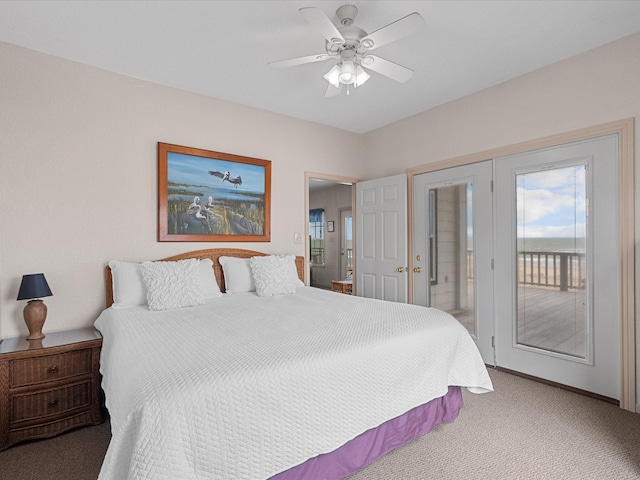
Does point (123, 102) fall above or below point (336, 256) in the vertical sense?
above

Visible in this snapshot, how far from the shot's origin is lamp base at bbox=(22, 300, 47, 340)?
7.83ft

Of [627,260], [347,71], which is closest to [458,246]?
[627,260]

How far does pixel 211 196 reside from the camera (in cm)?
346

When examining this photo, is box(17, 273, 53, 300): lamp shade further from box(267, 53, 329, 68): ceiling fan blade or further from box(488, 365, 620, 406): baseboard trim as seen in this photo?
box(488, 365, 620, 406): baseboard trim

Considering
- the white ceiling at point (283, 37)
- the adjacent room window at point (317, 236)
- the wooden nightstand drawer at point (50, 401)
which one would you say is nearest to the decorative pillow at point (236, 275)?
the wooden nightstand drawer at point (50, 401)

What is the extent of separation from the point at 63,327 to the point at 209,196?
1.63 meters

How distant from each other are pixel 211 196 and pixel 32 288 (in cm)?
162

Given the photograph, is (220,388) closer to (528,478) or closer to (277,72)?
(528,478)

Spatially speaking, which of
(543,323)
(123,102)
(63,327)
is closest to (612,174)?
(543,323)

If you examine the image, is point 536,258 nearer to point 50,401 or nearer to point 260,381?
point 260,381

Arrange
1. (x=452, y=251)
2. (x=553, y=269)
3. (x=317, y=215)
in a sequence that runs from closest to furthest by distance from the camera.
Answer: (x=553, y=269)
(x=452, y=251)
(x=317, y=215)

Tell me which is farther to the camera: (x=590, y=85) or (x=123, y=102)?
(x=123, y=102)

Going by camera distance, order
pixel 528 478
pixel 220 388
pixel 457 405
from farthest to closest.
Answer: pixel 457 405
pixel 528 478
pixel 220 388

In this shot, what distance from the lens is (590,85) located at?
2680 millimetres
